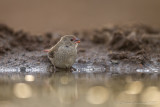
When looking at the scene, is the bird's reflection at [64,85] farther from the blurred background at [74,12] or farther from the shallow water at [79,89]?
the blurred background at [74,12]

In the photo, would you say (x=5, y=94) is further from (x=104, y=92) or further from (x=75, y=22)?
(x=75, y=22)

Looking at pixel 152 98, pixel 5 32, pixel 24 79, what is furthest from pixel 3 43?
pixel 152 98

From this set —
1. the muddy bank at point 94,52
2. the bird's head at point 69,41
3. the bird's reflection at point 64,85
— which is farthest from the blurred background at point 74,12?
the bird's reflection at point 64,85

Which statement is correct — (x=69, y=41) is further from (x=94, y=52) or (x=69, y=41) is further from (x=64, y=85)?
(x=94, y=52)

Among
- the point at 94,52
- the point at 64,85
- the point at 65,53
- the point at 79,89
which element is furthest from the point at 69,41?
the point at 79,89

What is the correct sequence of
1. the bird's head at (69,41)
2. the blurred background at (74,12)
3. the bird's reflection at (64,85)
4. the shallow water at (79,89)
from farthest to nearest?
the blurred background at (74,12) → the bird's head at (69,41) → the bird's reflection at (64,85) → the shallow water at (79,89)

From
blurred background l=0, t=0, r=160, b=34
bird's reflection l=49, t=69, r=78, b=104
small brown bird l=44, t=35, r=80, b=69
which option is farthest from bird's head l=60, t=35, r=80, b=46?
blurred background l=0, t=0, r=160, b=34

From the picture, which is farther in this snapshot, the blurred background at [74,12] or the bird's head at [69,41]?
the blurred background at [74,12]
